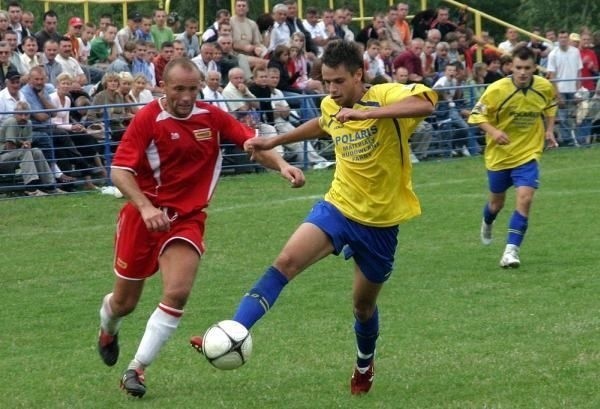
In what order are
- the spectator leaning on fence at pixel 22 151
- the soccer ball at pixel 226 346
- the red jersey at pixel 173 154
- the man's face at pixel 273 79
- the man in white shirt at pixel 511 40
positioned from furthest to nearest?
the man in white shirt at pixel 511 40 → the man's face at pixel 273 79 → the spectator leaning on fence at pixel 22 151 → the red jersey at pixel 173 154 → the soccer ball at pixel 226 346

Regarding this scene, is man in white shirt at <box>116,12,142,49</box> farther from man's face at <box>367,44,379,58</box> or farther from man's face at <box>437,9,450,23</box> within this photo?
man's face at <box>437,9,450,23</box>

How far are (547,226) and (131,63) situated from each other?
24.0 feet

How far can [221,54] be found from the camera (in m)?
19.9

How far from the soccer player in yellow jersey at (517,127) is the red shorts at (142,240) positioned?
5084mm

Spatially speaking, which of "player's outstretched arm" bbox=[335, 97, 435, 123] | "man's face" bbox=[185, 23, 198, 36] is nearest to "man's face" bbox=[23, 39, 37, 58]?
"man's face" bbox=[185, 23, 198, 36]

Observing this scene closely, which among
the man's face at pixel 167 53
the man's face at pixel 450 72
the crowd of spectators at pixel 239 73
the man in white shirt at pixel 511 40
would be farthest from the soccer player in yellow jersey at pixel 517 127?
the man in white shirt at pixel 511 40

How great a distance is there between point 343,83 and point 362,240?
2.83 feet

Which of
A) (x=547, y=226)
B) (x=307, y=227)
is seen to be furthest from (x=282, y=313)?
(x=547, y=226)

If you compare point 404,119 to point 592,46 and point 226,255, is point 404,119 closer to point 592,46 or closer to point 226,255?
point 226,255

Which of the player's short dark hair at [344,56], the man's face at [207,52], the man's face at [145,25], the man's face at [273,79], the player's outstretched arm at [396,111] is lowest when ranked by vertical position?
the man's face at [273,79]

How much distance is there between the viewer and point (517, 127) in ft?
39.9

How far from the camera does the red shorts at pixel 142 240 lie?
7.24 metres

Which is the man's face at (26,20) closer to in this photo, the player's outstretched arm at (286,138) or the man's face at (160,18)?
the man's face at (160,18)

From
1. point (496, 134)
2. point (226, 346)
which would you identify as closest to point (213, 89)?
point (496, 134)
